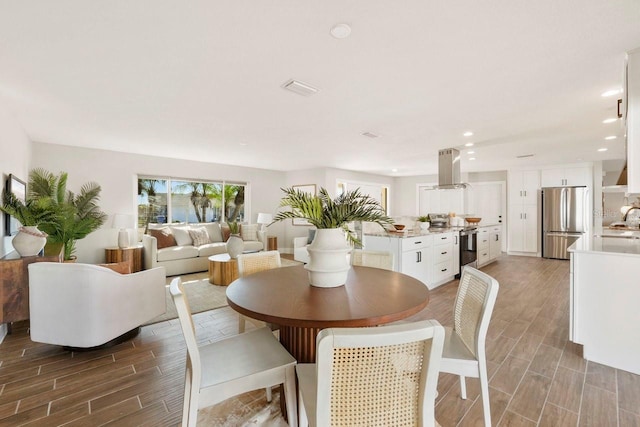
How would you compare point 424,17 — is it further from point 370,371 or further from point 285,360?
point 285,360

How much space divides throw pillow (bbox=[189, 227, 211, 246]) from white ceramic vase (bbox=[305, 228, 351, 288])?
4.58 m

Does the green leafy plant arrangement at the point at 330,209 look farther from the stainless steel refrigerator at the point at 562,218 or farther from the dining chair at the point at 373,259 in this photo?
the stainless steel refrigerator at the point at 562,218

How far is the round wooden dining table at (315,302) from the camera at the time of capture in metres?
1.21

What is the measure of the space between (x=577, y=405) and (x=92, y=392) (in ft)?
9.97

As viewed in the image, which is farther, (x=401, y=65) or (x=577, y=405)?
(x=401, y=65)

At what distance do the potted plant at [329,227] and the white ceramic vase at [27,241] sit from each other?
2.66m

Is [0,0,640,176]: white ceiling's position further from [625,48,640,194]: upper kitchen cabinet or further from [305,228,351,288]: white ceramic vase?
[305,228,351,288]: white ceramic vase

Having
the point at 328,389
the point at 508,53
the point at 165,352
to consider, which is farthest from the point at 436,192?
the point at 328,389

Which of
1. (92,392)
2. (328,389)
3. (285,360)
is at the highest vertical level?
(328,389)

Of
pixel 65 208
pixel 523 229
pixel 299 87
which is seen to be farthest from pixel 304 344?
pixel 523 229

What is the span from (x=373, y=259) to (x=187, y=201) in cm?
519

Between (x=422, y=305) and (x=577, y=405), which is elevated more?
(x=422, y=305)

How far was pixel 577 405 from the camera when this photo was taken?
5.62 ft

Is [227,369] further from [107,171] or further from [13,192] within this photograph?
[107,171]
